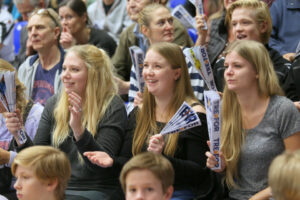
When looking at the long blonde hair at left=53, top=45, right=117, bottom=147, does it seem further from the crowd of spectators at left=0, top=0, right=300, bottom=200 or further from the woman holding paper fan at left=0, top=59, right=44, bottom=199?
the woman holding paper fan at left=0, top=59, right=44, bottom=199

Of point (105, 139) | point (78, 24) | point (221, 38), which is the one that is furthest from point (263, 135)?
point (78, 24)

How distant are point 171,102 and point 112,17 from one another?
9.62ft

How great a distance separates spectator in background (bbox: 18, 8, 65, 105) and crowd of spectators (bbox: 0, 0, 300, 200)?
0.09ft

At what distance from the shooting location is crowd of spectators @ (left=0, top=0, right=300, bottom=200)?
3.32 m

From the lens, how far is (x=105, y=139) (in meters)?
3.93

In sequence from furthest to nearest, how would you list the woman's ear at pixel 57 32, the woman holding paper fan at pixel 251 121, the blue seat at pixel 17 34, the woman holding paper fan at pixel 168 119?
the blue seat at pixel 17 34 → the woman's ear at pixel 57 32 → the woman holding paper fan at pixel 168 119 → the woman holding paper fan at pixel 251 121

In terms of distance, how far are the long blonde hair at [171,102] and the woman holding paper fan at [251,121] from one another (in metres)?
0.43

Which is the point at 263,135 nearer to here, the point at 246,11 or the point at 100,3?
the point at 246,11

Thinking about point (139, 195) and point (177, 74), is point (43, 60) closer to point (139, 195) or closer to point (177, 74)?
point (177, 74)

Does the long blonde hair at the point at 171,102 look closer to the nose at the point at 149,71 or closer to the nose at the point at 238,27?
the nose at the point at 149,71

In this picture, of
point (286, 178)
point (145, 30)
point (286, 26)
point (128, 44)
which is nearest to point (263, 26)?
point (286, 26)

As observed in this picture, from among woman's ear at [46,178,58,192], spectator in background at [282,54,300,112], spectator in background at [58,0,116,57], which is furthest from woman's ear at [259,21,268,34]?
spectator in background at [58,0,116,57]

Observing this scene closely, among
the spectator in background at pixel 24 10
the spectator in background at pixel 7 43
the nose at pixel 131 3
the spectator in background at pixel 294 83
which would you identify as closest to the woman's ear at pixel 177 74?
the spectator in background at pixel 294 83

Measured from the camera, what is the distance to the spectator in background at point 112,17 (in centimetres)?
659
